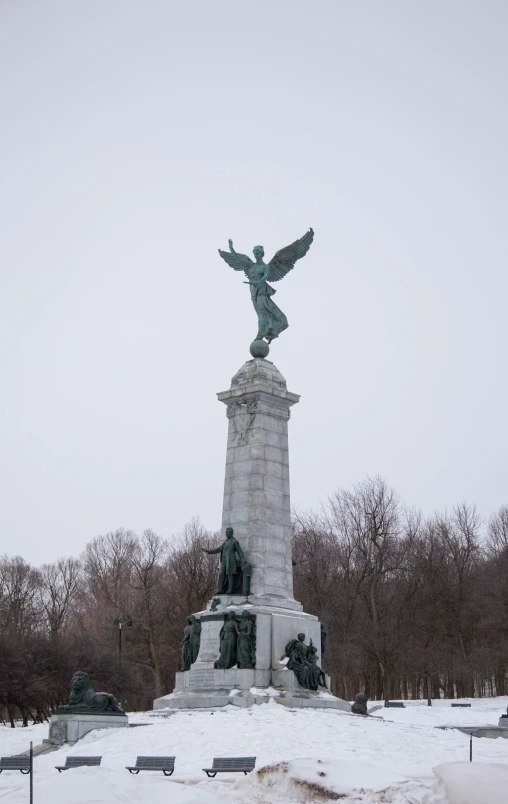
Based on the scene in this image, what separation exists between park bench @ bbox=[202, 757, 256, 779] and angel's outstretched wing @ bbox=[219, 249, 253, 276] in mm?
18358

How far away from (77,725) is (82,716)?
45cm

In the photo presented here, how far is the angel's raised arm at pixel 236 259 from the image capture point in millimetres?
33250

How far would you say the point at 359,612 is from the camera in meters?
57.7

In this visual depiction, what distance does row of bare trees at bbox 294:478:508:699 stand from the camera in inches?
2167

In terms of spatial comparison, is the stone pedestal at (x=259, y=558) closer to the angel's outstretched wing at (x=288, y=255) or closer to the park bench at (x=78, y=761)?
the angel's outstretched wing at (x=288, y=255)

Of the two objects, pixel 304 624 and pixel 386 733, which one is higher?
pixel 304 624

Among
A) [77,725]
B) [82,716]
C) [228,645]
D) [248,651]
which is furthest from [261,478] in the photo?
[77,725]

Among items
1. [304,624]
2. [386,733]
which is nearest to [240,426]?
[304,624]

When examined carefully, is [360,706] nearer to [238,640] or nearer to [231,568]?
[238,640]

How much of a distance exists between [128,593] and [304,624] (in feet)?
141

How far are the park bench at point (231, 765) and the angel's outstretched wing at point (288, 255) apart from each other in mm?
17988

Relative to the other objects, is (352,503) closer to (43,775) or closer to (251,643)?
(251,643)

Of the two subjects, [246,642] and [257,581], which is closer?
[246,642]

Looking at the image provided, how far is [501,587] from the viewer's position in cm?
5550
